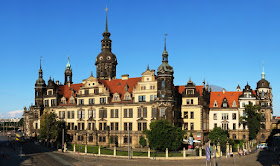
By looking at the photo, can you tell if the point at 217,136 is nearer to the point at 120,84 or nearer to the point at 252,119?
the point at 252,119

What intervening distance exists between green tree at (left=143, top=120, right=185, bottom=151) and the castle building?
911cm

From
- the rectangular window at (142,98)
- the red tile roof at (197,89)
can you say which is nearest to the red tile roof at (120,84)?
the rectangular window at (142,98)

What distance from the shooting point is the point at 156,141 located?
238 feet

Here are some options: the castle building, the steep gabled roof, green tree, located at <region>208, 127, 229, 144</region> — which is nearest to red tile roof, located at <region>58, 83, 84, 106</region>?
the castle building

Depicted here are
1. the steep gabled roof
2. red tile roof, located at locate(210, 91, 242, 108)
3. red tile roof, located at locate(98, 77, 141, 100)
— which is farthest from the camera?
red tile roof, located at locate(210, 91, 242, 108)

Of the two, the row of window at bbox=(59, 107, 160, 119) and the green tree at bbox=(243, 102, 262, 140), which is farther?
the green tree at bbox=(243, 102, 262, 140)

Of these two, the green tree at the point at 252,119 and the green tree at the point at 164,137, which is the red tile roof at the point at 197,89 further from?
the green tree at the point at 164,137

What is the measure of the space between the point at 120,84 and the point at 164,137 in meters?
28.1

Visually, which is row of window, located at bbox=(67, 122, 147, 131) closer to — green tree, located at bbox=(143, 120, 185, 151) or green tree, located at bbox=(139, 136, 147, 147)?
green tree, located at bbox=(139, 136, 147, 147)

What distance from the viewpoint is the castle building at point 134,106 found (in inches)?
3396

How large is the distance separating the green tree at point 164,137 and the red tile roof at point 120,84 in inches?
780

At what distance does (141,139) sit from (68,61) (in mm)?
56341

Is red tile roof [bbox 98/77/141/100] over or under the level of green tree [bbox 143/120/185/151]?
over

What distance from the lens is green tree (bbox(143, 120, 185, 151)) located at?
236 ft
